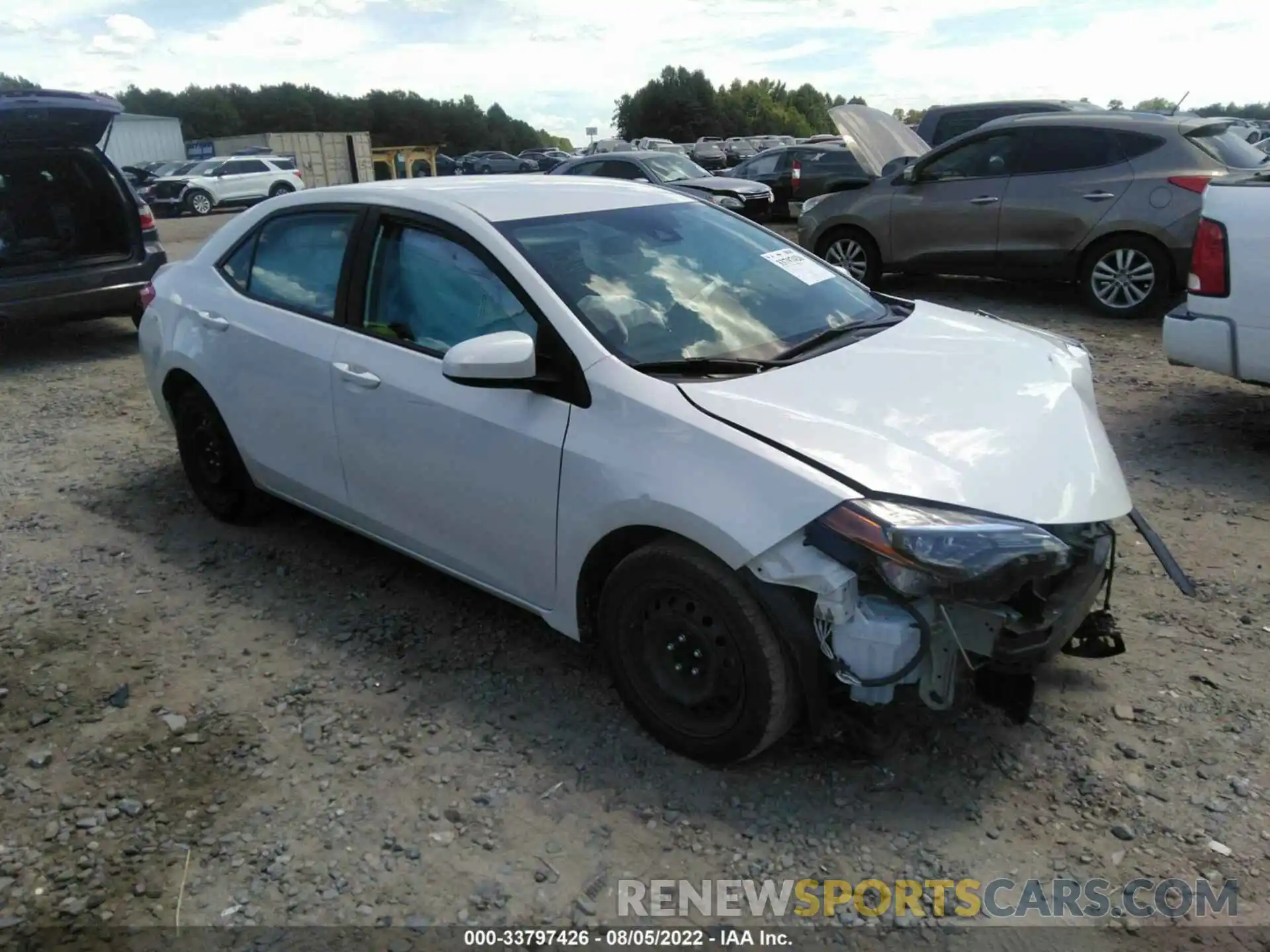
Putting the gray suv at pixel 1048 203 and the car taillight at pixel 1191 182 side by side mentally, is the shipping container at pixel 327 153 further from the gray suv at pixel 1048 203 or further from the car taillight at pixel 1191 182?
the car taillight at pixel 1191 182

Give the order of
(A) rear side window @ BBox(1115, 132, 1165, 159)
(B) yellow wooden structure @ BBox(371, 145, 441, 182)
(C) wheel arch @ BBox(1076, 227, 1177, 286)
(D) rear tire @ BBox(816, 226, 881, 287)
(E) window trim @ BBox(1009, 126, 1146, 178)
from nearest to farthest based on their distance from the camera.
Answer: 1. (C) wheel arch @ BBox(1076, 227, 1177, 286)
2. (A) rear side window @ BBox(1115, 132, 1165, 159)
3. (E) window trim @ BBox(1009, 126, 1146, 178)
4. (D) rear tire @ BBox(816, 226, 881, 287)
5. (B) yellow wooden structure @ BBox(371, 145, 441, 182)

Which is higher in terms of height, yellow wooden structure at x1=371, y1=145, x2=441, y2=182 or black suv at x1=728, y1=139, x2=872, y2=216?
black suv at x1=728, y1=139, x2=872, y2=216

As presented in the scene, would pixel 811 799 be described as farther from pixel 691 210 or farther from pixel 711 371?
pixel 691 210

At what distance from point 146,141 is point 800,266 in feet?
181

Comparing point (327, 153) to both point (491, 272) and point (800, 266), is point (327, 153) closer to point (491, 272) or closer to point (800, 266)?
point (800, 266)

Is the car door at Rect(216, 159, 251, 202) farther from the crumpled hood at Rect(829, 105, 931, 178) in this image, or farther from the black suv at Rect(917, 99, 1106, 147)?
Result: the crumpled hood at Rect(829, 105, 931, 178)

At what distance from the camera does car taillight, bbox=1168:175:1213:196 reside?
316 inches

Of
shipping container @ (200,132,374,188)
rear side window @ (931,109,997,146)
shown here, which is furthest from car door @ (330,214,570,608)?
shipping container @ (200,132,374,188)

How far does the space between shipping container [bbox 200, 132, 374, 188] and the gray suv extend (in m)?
38.7

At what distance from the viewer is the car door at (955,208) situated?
9086 mm

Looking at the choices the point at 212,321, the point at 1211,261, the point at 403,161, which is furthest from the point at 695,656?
the point at 403,161

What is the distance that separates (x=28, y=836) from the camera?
2.75 meters

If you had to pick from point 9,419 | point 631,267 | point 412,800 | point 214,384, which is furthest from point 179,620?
point 9,419

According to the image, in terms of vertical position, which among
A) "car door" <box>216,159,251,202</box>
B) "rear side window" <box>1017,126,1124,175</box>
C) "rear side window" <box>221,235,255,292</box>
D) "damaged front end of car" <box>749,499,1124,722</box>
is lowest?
"car door" <box>216,159,251,202</box>
